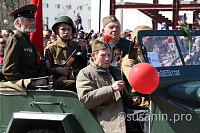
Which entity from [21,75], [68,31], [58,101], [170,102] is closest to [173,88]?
[170,102]

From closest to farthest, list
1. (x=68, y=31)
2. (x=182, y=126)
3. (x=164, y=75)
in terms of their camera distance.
Result: (x=182, y=126) → (x=164, y=75) → (x=68, y=31)

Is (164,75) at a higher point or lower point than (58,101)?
higher

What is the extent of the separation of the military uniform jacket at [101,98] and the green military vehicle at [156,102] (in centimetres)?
12

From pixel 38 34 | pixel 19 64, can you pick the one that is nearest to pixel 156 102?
pixel 19 64

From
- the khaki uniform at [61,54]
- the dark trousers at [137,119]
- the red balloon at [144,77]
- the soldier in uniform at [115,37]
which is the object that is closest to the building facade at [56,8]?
the khaki uniform at [61,54]

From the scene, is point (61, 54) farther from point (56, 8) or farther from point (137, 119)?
point (56, 8)

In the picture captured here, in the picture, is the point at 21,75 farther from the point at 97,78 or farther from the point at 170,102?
the point at 170,102

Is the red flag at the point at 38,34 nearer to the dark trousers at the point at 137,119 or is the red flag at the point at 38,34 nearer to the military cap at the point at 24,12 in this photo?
the military cap at the point at 24,12

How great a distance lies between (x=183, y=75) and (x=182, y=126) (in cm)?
66

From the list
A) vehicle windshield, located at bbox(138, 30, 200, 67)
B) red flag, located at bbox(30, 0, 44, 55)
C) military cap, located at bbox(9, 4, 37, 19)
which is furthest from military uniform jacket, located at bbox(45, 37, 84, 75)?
vehicle windshield, located at bbox(138, 30, 200, 67)

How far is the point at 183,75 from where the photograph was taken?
4641mm

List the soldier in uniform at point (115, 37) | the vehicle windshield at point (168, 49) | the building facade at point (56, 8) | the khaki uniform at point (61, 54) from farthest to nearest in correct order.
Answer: the building facade at point (56, 8) < the khaki uniform at point (61, 54) < the soldier in uniform at point (115, 37) < the vehicle windshield at point (168, 49)

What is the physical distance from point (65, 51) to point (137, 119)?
6.84 feet

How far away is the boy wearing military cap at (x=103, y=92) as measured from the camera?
439 centimetres
